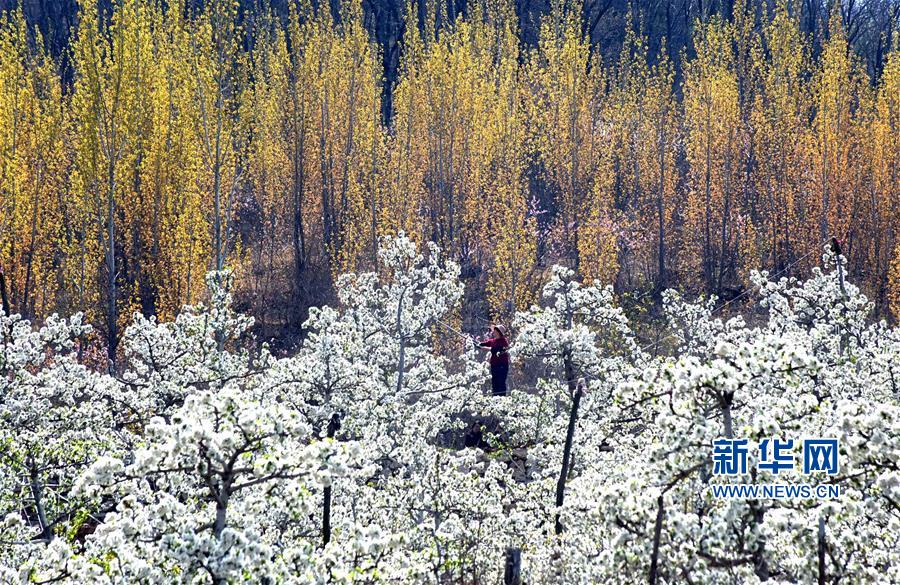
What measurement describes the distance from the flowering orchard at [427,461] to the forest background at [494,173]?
880 cm

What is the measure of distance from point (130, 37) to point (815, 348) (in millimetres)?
14118

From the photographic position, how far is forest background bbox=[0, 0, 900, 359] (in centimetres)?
1902

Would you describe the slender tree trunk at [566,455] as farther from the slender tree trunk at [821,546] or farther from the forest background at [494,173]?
the forest background at [494,173]

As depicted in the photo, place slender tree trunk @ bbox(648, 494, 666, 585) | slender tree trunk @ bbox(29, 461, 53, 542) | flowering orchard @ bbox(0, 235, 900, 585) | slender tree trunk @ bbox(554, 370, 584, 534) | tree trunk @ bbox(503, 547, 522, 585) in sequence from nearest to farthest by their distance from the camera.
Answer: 1. flowering orchard @ bbox(0, 235, 900, 585)
2. slender tree trunk @ bbox(648, 494, 666, 585)
3. tree trunk @ bbox(503, 547, 522, 585)
4. slender tree trunk @ bbox(29, 461, 53, 542)
5. slender tree trunk @ bbox(554, 370, 584, 534)

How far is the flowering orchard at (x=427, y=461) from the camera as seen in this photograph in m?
3.68

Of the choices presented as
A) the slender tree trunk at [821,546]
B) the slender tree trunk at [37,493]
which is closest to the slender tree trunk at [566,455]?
the slender tree trunk at [821,546]

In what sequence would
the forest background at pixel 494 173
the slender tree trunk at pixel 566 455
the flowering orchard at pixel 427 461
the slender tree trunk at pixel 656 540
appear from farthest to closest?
the forest background at pixel 494 173, the slender tree trunk at pixel 566 455, the slender tree trunk at pixel 656 540, the flowering orchard at pixel 427 461

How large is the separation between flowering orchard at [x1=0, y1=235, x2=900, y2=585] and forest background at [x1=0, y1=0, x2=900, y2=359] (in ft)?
28.9

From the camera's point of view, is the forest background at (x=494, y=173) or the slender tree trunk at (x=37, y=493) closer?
the slender tree trunk at (x=37, y=493)

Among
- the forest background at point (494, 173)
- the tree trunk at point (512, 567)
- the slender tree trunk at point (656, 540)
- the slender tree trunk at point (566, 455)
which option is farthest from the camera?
the forest background at point (494, 173)

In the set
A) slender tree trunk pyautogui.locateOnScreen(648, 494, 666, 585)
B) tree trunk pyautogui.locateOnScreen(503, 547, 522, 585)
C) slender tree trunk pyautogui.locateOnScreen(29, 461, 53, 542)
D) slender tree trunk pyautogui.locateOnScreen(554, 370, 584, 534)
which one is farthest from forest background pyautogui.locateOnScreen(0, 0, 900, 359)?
slender tree trunk pyautogui.locateOnScreen(648, 494, 666, 585)

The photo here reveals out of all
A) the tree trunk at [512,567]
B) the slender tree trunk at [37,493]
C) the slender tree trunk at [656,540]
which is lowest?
the tree trunk at [512,567]

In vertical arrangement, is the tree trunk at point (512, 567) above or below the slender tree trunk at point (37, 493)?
below

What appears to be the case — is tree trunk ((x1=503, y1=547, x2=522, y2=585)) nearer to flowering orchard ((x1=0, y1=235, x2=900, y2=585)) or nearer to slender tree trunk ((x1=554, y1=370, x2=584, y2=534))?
flowering orchard ((x1=0, y1=235, x2=900, y2=585))
